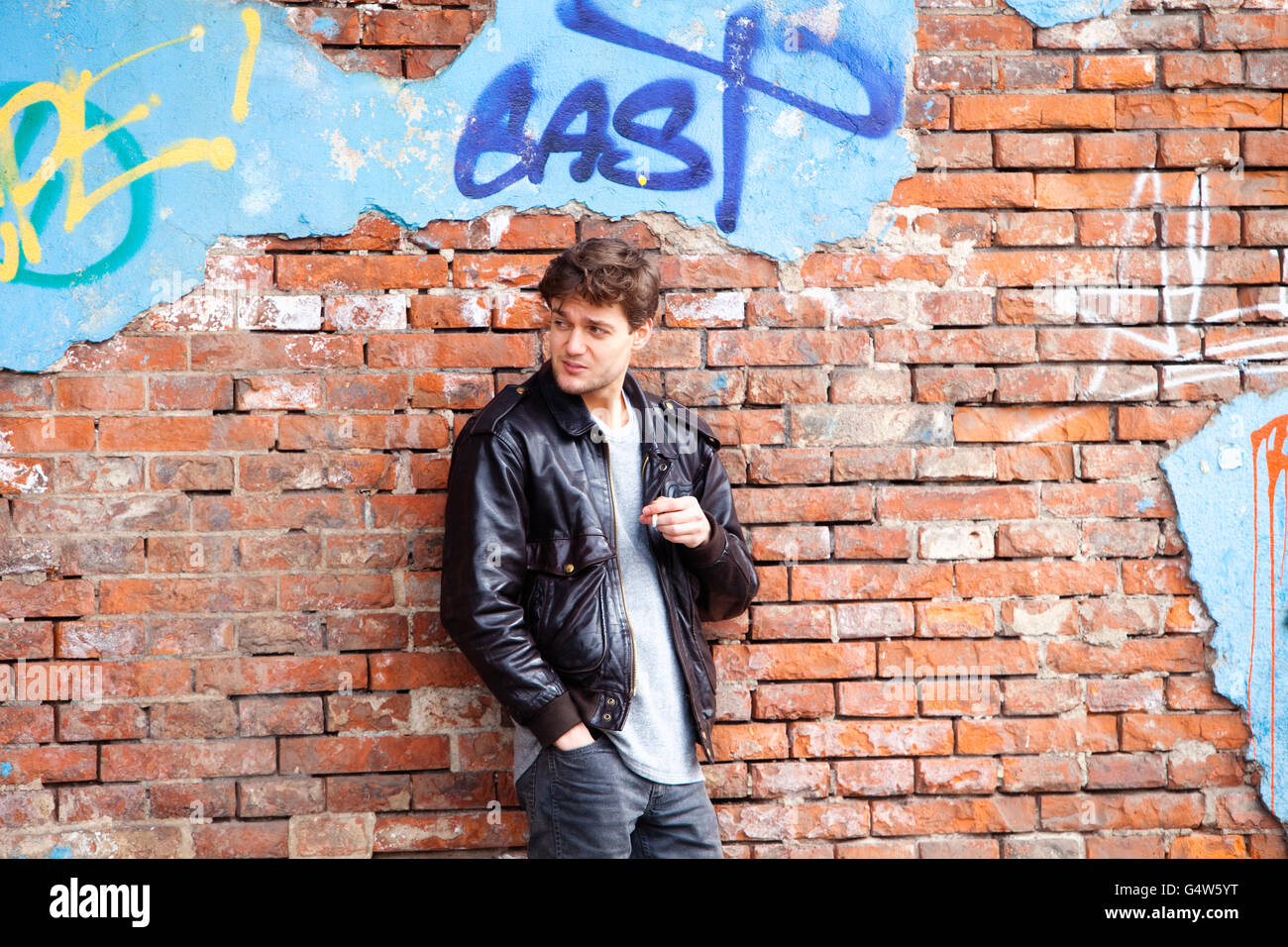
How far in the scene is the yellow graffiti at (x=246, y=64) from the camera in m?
2.60

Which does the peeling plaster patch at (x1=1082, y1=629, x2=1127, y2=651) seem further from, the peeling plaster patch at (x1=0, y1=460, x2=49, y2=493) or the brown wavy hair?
the peeling plaster patch at (x1=0, y1=460, x2=49, y2=493)

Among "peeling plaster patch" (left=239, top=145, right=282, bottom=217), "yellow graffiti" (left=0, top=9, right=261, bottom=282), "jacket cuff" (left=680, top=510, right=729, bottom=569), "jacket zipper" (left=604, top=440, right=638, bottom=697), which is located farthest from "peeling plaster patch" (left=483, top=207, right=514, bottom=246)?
"jacket cuff" (left=680, top=510, right=729, bottom=569)

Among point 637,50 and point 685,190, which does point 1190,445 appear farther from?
point 637,50

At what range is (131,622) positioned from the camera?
102 inches

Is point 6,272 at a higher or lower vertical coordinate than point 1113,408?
higher

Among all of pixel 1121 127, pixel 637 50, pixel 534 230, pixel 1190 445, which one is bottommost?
pixel 1190 445

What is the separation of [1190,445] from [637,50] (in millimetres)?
1855

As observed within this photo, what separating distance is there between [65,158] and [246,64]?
20.5 inches

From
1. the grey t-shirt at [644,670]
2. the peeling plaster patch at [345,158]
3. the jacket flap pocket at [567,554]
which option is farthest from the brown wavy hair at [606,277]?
the peeling plaster patch at [345,158]

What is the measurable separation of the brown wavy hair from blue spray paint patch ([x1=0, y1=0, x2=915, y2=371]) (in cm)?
37

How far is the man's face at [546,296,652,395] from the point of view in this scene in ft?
7.57

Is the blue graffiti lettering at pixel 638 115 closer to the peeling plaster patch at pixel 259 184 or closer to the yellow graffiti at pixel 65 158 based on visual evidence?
the peeling plaster patch at pixel 259 184

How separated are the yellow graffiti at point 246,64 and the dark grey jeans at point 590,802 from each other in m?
1.81
